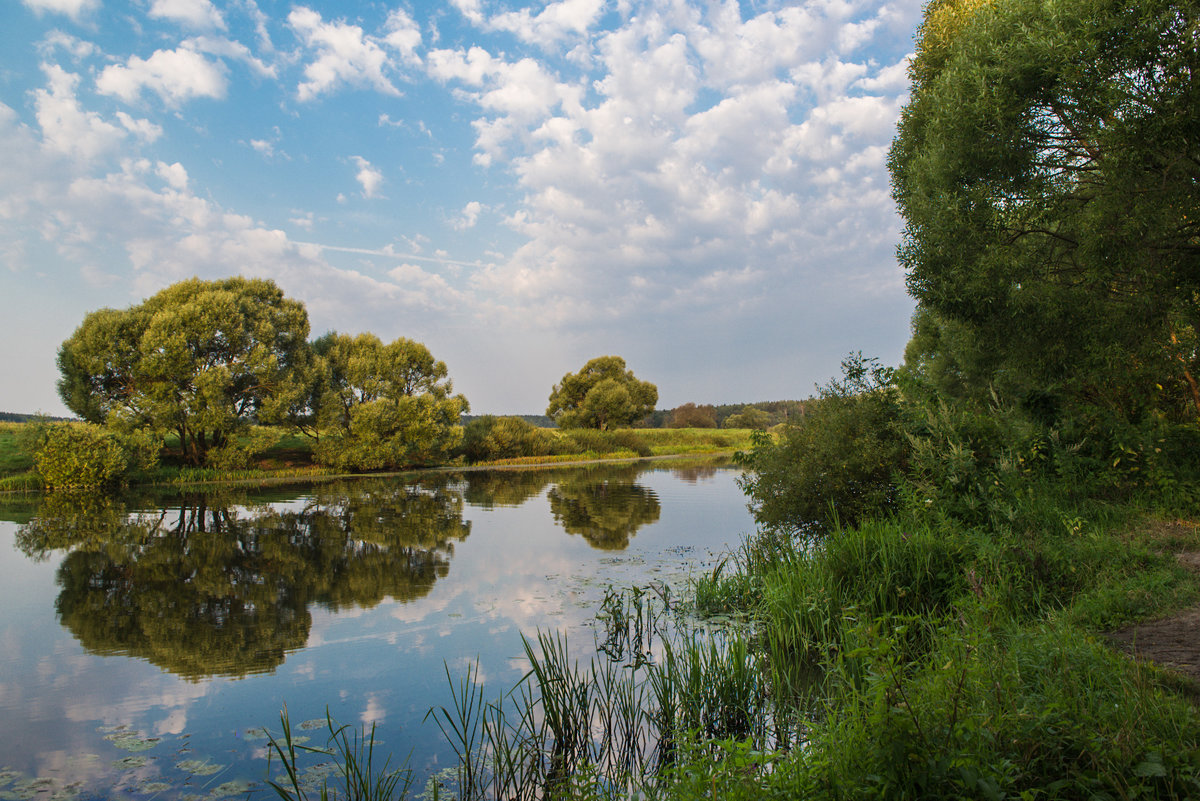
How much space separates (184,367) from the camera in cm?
2534

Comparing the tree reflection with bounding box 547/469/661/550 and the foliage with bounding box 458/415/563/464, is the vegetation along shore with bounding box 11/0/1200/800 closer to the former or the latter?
the tree reflection with bounding box 547/469/661/550

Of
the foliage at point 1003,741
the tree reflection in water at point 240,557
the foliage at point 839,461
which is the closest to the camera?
the foliage at point 1003,741

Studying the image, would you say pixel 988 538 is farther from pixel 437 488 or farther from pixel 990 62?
pixel 437 488

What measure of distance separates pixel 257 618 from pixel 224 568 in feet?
10.9

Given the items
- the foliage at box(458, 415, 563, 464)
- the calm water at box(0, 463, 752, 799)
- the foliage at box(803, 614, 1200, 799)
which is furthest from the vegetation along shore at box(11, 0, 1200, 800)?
the foliage at box(458, 415, 563, 464)

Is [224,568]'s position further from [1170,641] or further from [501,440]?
[501,440]

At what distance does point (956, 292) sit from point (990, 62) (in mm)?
3715

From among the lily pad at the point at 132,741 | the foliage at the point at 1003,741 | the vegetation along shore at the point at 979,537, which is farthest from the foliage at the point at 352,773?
the foliage at the point at 1003,741

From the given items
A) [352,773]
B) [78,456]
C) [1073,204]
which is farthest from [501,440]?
[352,773]

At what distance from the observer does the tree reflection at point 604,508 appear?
14.1 meters

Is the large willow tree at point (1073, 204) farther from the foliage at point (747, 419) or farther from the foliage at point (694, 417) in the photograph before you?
the foliage at point (694, 417)

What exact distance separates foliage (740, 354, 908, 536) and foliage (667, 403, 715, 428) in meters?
72.9

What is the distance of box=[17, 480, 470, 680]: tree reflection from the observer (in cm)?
699

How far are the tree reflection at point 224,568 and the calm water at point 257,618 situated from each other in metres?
0.05
